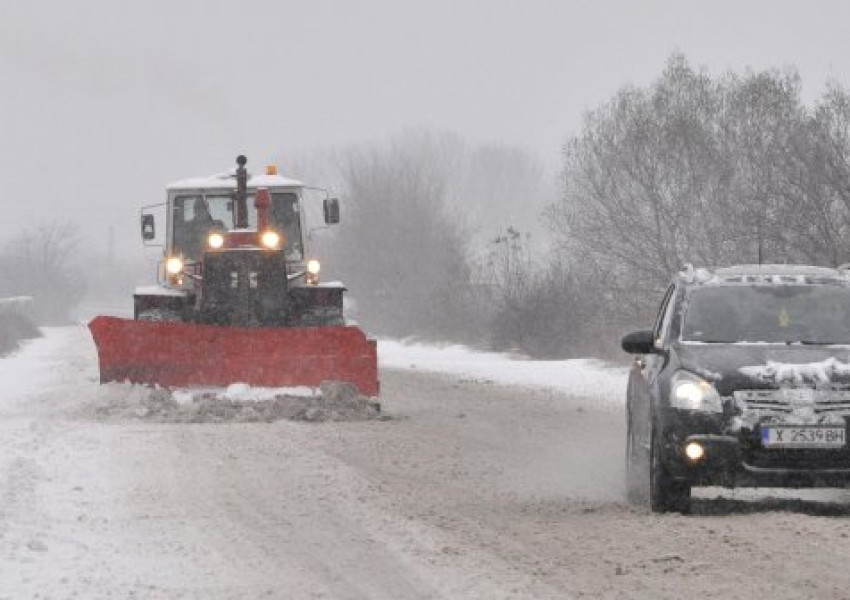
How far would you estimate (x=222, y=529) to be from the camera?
934 centimetres

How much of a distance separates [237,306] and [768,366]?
36.1ft

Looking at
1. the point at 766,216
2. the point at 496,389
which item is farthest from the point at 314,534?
the point at 766,216

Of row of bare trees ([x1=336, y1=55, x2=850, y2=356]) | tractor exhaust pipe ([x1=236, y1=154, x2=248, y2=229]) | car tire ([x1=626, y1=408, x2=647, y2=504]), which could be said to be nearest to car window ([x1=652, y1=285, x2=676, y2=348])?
car tire ([x1=626, y1=408, x2=647, y2=504])

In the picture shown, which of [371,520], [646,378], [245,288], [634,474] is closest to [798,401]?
[646,378]

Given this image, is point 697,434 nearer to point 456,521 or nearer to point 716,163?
point 456,521

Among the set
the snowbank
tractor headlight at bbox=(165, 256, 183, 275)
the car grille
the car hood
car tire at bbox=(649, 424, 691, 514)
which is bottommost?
the snowbank

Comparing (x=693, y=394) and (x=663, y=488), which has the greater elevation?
(x=693, y=394)

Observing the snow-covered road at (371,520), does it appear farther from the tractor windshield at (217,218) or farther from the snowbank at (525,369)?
the snowbank at (525,369)

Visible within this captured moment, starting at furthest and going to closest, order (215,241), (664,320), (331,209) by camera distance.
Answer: (331,209)
(215,241)
(664,320)

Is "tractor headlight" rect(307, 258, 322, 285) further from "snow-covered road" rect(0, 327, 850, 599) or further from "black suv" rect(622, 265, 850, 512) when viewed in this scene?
"black suv" rect(622, 265, 850, 512)

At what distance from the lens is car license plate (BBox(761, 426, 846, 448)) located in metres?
9.30

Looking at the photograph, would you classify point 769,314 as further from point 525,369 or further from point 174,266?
point 525,369

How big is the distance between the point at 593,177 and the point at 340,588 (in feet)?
108

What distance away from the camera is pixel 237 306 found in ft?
65.0
